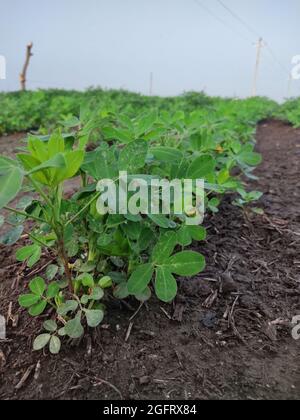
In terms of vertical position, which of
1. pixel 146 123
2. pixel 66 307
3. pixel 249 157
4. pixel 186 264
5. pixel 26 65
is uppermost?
pixel 26 65

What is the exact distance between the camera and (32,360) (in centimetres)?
86

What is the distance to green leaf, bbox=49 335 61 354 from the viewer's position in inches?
33.1

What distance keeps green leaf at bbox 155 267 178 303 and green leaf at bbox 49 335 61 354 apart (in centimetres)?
26

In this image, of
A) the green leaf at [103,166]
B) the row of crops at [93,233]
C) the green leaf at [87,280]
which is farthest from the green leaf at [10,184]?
the green leaf at [87,280]

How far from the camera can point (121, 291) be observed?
957 millimetres

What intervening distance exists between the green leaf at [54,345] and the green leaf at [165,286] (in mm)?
257

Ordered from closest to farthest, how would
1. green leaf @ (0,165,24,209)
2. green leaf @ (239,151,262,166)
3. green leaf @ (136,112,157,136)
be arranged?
green leaf @ (0,165,24,209)
green leaf @ (136,112,157,136)
green leaf @ (239,151,262,166)

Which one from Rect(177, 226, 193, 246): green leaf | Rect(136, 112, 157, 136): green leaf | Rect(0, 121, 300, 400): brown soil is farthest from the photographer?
Rect(136, 112, 157, 136): green leaf

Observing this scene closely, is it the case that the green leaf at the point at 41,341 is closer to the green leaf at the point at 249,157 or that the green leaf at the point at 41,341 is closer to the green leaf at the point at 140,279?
the green leaf at the point at 140,279

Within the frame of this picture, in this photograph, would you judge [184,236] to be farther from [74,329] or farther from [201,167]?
[74,329]

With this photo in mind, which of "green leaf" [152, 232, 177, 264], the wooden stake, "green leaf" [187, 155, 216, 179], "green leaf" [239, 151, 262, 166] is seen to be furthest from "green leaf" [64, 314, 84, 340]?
the wooden stake

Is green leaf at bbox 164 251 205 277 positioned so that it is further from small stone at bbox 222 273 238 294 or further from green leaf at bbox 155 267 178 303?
small stone at bbox 222 273 238 294

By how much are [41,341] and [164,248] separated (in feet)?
1.17

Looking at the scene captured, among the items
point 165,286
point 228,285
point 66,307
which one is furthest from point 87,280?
point 228,285
